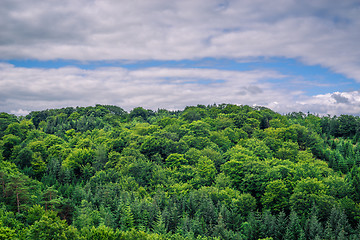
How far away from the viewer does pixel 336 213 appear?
52.1 m

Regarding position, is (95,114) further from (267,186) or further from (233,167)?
(267,186)

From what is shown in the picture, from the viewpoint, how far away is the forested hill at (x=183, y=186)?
50062 millimetres

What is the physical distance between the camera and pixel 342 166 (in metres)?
90.9

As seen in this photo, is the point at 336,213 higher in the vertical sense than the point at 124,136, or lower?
lower

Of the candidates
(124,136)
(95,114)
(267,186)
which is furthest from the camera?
(95,114)

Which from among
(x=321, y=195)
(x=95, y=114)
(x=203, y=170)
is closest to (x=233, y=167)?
(x=203, y=170)

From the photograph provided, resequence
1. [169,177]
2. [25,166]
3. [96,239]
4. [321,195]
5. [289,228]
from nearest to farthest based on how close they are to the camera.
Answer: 1. [96,239]
2. [289,228]
3. [321,195]
4. [169,177]
5. [25,166]

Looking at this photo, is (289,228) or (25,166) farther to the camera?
(25,166)

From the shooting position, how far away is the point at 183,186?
68000mm

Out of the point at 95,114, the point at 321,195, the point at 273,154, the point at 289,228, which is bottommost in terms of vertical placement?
the point at 289,228

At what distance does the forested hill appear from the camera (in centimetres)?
5006

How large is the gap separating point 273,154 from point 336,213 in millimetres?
39919

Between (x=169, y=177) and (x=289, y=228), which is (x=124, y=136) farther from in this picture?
(x=289, y=228)

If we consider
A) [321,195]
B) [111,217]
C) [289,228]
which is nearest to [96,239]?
[111,217]
